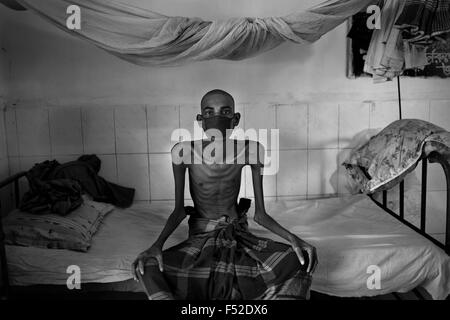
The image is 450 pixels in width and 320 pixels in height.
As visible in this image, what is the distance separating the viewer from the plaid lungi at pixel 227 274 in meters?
1.56

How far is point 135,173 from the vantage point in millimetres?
2619

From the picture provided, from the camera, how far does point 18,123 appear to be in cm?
253

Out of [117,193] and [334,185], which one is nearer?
[117,193]

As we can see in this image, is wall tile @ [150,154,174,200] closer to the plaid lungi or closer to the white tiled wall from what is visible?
the white tiled wall

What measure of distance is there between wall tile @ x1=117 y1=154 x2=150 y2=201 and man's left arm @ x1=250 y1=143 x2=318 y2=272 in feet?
3.19

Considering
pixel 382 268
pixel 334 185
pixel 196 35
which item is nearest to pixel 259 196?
pixel 382 268

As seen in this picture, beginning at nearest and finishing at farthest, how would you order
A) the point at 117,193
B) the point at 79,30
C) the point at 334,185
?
the point at 79,30 → the point at 117,193 → the point at 334,185

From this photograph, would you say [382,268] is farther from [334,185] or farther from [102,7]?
[102,7]

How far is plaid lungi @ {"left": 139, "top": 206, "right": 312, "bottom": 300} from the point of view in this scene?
5.12 feet

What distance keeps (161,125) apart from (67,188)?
2.27 ft

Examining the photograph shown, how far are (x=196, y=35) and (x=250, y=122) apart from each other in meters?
0.84

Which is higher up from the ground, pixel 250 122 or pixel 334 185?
pixel 250 122
